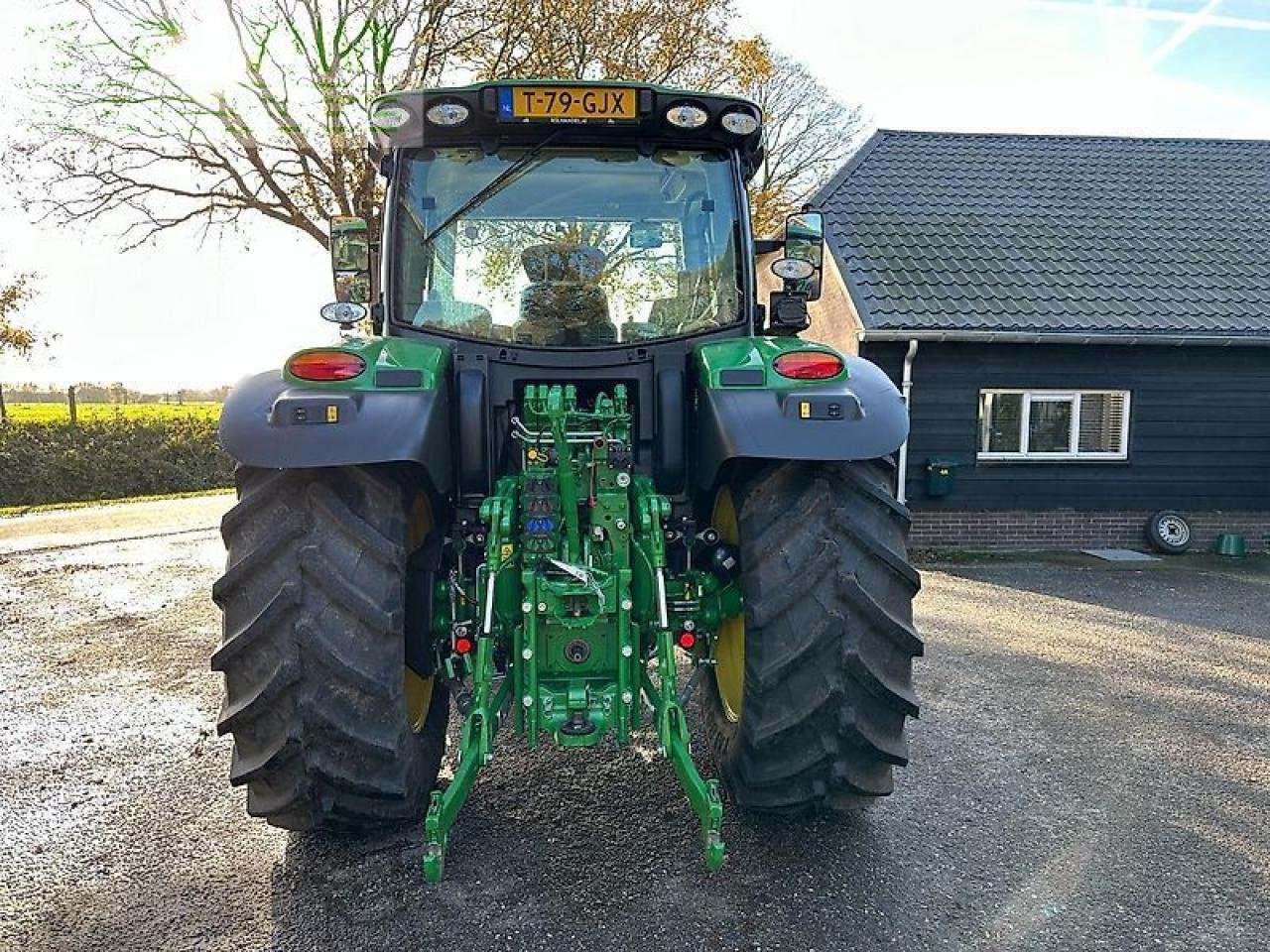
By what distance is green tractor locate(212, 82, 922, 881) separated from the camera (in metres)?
2.54

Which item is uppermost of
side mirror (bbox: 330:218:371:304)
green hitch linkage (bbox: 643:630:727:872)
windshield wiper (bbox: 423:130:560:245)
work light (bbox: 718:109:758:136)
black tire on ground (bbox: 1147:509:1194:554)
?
work light (bbox: 718:109:758:136)

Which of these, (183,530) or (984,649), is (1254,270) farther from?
(183,530)

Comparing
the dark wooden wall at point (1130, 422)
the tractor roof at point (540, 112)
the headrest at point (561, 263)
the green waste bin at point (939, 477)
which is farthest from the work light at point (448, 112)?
the green waste bin at point (939, 477)

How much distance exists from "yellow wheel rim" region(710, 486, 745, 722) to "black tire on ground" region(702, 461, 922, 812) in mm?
304

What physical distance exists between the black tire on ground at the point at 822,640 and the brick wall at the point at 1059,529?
725 cm

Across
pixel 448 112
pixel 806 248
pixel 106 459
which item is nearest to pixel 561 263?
pixel 448 112

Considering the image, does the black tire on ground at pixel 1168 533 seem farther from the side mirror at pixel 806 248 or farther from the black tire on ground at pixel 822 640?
the black tire on ground at pixel 822 640

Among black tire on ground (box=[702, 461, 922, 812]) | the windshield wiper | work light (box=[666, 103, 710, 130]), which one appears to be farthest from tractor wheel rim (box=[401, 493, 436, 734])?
work light (box=[666, 103, 710, 130])

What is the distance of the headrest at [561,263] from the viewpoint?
3.27m

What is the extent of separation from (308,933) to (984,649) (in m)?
4.45

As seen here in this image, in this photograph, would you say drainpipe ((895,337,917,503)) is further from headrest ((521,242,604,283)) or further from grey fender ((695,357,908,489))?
grey fender ((695,357,908,489))

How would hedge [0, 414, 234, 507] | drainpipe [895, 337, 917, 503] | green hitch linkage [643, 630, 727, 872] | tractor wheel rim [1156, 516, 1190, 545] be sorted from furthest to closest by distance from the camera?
1. hedge [0, 414, 234, 507]
2. tractor wheel rim [1156, 516, 1190, 545]
3. drainpipe [895, 337, 917, 503]
4. green hitch linkage [643, 630, 727, 872]

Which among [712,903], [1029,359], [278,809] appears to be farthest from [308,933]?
[1029,359]

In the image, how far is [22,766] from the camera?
3.80m
